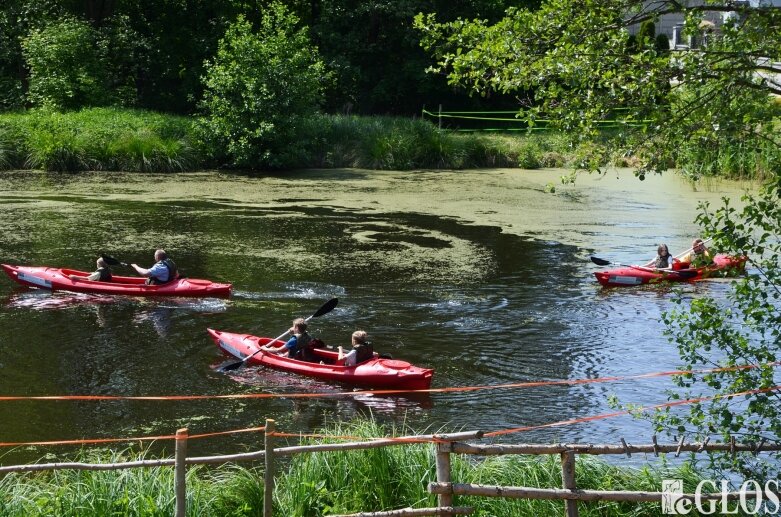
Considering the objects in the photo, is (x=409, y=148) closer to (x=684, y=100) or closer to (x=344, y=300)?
(x=344, y=300)

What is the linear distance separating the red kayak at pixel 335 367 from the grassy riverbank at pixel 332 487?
3909mm

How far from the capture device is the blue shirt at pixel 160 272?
1591cm

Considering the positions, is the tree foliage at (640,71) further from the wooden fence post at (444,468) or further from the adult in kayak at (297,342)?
the adult in kayak at (297,342)

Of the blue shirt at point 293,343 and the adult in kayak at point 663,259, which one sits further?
the adult in kayak at point 663,259

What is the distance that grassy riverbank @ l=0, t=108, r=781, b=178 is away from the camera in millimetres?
28469

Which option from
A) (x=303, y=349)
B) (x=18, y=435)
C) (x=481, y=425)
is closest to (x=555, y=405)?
(x=481, y=425)

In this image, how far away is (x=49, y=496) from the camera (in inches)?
277

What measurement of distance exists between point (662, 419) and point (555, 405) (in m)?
4.69

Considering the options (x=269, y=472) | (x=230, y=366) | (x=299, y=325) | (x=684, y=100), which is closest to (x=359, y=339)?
(x=299, y=325)

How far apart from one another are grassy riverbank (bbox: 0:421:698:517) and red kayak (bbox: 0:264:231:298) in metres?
8.06

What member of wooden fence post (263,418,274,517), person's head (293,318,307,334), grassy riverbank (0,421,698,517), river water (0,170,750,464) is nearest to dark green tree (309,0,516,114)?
river water (0,170,750,464)

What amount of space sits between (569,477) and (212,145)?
79.8ft

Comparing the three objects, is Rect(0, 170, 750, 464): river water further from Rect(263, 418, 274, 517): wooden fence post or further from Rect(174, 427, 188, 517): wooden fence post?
Rect(174, 427, 188, 517): wooden fence post

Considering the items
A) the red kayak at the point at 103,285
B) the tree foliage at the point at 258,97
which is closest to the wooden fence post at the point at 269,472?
the red kayak at the point at 103,285
